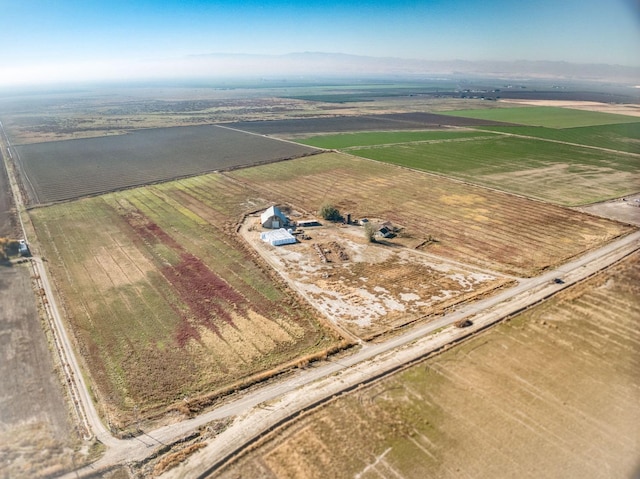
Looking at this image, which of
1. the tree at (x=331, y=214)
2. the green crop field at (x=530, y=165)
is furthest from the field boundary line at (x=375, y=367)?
the green crop field at (x=530, y=165)

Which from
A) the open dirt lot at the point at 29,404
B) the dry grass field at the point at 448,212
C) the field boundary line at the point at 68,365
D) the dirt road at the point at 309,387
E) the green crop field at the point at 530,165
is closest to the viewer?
the open dirt lot at the point at 29,404

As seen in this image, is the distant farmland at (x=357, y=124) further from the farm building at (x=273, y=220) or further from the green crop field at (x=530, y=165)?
the farm building at (x=273, y=220)

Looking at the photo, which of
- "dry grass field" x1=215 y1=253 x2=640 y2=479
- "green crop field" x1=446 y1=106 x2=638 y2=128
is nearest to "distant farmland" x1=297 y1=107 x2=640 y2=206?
"green crop field" x1=446 y1=106 x2=638 y2=128

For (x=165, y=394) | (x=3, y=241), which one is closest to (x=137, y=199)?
(x=3, y=241)

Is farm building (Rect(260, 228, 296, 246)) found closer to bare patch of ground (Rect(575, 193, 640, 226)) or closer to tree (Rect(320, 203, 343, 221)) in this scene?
tree (Rect(320, 203, 343, 221))

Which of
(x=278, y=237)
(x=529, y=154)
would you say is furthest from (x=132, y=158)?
(x=529, y=154)

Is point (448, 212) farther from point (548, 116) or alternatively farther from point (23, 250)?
point (548, 116)

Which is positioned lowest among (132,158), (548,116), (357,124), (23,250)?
(23,250)
